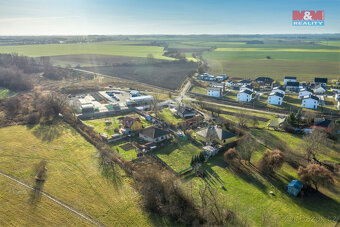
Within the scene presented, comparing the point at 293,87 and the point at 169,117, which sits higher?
the point at 293,87

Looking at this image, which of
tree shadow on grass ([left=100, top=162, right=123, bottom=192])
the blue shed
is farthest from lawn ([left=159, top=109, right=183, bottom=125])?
the blue shed

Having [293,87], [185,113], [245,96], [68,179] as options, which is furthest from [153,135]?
[293,87]

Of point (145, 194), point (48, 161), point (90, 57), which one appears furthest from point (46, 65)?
point (145, 194)

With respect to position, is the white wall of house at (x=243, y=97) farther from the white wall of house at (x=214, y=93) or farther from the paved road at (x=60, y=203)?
the paved road at (x=60, y=203)

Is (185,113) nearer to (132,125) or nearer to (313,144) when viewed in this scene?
(132,125)

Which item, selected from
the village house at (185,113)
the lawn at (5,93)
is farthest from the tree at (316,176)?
the lawn at (5,93)

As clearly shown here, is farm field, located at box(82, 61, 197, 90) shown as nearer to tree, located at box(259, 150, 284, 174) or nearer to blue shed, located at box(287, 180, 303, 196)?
tree, located at box(259, 150, 284, 174)
